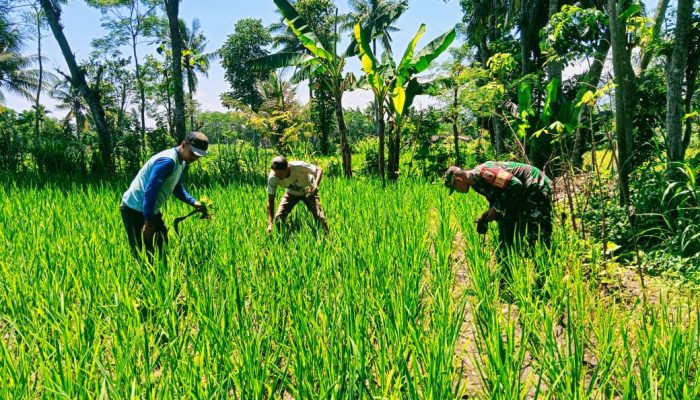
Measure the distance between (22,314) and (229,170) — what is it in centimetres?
596

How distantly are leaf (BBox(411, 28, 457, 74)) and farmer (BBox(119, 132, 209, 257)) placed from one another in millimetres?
5078

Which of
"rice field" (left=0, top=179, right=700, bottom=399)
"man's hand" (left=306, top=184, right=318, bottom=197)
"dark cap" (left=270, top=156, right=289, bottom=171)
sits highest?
"dark cap" (left=270, top=156, right=289, bottom=171)

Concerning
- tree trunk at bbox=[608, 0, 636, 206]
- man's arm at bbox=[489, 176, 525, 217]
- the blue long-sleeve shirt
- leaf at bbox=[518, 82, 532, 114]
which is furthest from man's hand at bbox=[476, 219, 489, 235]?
leaf at bbox=[518, 82, 532, 114]

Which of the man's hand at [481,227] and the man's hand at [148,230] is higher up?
the man's hand at [148,230]

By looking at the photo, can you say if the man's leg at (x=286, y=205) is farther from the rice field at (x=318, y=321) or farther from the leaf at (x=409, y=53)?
the leaf at (x=409, y=53)

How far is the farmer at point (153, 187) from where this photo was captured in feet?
8.68

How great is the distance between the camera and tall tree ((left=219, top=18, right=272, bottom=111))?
95.8ft

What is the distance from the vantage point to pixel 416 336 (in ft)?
5.38

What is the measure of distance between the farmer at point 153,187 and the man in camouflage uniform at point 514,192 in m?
1.83

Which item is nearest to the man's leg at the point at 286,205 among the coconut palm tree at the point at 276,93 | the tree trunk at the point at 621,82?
the tree trunk at the point at 621,82

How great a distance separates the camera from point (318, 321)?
197 cm

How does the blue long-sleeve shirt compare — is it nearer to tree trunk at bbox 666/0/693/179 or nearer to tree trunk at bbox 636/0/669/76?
tree trunk at bbox 666/0/693/179

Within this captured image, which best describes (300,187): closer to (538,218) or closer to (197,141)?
(197,141)

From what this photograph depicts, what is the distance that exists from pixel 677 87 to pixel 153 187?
14.7 ft
